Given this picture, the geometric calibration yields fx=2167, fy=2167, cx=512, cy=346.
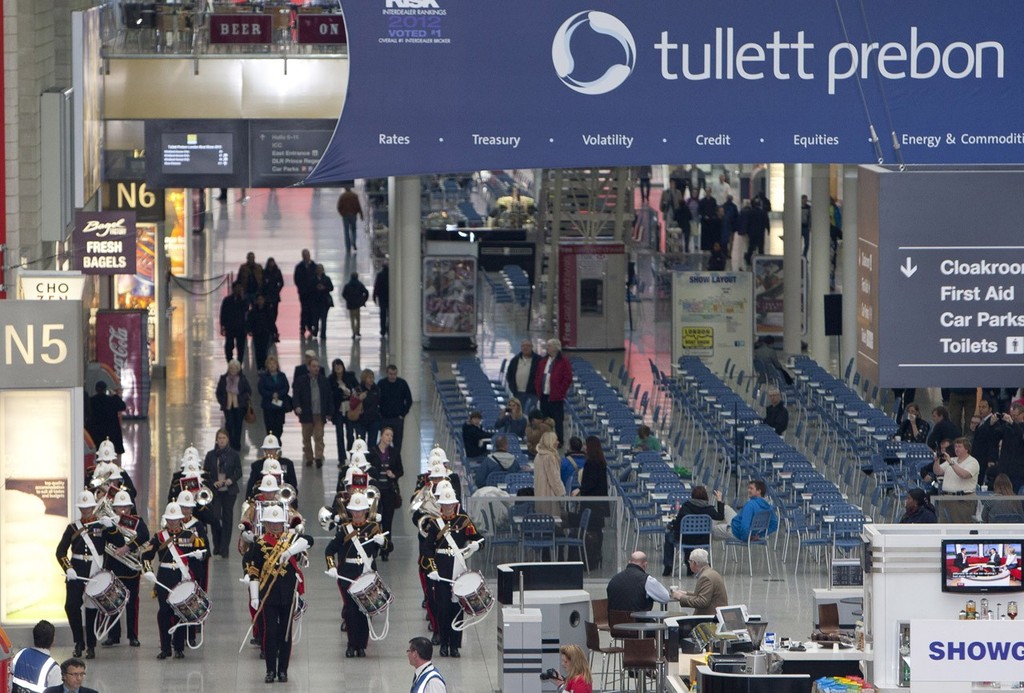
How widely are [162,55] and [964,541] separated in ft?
47.9

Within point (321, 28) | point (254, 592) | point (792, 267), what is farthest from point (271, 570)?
point (792, 267)

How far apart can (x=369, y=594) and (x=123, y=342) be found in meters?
11.2

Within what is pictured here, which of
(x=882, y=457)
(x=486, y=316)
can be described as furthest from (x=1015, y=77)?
(x=486, y=316)

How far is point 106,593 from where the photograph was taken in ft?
61.7

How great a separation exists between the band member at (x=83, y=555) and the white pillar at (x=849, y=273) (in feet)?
51.2

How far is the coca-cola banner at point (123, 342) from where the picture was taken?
28.8 metres

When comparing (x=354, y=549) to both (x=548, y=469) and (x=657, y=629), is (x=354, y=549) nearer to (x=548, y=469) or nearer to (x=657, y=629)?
(x=657, y=629)

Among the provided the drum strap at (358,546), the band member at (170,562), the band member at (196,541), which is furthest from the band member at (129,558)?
the drum strap at (358,546)

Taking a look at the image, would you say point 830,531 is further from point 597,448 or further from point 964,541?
point 964,541

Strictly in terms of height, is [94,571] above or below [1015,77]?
below

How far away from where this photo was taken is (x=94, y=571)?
1888 centimetres

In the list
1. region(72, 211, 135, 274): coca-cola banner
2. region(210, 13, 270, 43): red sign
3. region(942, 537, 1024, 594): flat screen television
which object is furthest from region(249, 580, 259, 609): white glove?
region(210, 13, 270, 43): red sign

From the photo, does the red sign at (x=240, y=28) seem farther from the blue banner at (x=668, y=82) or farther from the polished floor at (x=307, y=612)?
the polished floor at (x=307, y=612)

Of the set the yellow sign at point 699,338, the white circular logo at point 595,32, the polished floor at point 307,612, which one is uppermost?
the white circular logo at point 595,32
